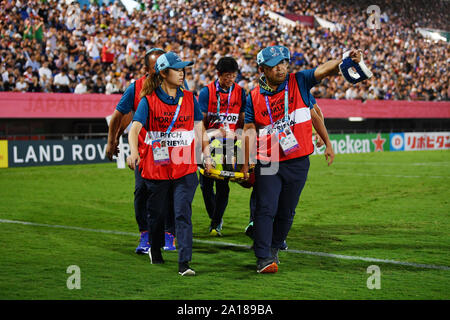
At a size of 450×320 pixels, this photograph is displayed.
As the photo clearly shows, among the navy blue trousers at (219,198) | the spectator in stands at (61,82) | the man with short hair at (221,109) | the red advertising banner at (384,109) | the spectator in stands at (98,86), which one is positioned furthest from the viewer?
the red advertising banner at (384,109)

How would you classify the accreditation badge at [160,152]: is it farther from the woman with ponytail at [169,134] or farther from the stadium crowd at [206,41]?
the stadium crowd at [206,41]

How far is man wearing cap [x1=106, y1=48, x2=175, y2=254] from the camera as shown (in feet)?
22.8

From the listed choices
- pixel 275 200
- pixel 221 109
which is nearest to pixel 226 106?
pixel 221 109

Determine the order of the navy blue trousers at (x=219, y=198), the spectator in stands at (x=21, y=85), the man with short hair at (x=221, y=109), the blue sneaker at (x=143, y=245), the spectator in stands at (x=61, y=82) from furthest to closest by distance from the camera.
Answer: the spectator in stands at (x=61, y=82)
the spectator in stands at (x=21, y=85)
the navy blue trousers at (x=219, y=198)
the man with short hair at (x=221, y=109)
the blue sneaker at (x=143, y=245)

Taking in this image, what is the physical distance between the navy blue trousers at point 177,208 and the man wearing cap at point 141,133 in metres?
0.57

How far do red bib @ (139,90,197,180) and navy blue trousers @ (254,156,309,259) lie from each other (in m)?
0.73

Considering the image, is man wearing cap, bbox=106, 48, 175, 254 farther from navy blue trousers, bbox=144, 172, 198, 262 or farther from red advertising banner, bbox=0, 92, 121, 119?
red advertising banner, bbox=0, 92, 121, 119

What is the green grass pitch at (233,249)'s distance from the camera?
541 cm

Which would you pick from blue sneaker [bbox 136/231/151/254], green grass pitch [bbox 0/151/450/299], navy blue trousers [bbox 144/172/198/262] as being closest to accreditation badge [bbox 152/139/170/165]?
navy blue trousers [bbox 144/172/198/262]

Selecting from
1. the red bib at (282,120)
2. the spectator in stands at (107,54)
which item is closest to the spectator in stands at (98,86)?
the spectator in stands at (107,54)

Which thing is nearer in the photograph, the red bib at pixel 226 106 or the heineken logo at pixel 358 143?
the red bib at pixel 226 106

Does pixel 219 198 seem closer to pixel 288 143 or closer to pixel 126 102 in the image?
pixel 126 102

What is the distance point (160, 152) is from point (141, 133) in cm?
64
